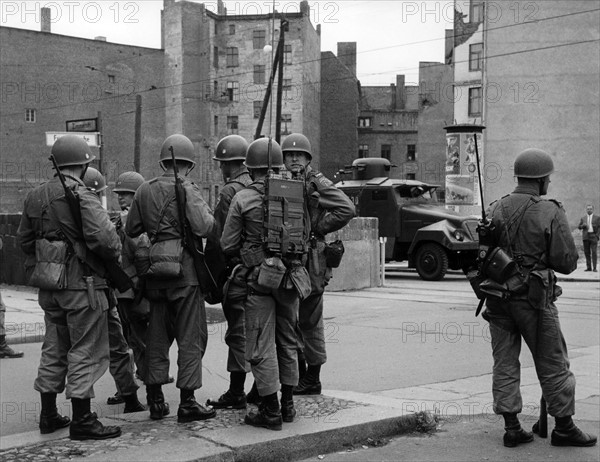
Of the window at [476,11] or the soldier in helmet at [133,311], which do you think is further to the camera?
the window at [476,11]

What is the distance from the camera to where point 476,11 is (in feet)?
170

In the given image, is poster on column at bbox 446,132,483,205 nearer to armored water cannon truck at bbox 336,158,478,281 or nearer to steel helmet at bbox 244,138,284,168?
armored water cannon truck at bbox 336,158,478,281

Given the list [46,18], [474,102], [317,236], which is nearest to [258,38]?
[46,18]

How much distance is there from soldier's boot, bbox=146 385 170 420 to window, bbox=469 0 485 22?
4817 centimetres

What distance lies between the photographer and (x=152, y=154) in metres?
61.5

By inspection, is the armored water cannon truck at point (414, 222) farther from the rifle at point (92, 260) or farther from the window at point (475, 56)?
the window at point (475, 56)

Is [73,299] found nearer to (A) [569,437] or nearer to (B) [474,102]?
(A) [569,437]

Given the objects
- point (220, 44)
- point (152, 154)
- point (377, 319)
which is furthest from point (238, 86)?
point (377, 319)

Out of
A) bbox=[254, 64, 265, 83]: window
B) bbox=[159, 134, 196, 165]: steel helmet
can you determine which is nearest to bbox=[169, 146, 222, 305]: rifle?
bbox=[159, 134, 196, 165]: steel helmet

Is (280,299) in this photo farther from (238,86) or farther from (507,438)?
(238,86)

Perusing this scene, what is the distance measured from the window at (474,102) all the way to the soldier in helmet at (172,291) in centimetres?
4510

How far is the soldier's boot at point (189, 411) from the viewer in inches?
235

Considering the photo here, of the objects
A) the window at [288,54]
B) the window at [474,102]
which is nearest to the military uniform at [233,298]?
the window at [474,102]

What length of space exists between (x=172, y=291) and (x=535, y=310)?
242 cm
